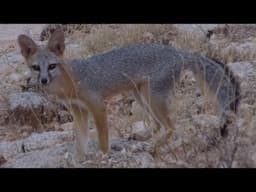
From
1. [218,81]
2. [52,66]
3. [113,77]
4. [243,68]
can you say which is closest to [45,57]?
[52,66]

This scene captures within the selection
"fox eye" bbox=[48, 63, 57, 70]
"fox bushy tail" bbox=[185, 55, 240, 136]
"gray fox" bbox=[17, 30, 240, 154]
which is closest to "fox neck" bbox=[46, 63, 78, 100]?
"gray fox" bbox=[17, 30, 240, 154]

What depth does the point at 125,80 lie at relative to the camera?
5.87 m

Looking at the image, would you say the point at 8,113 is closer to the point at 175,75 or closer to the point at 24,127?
the point at 24,127

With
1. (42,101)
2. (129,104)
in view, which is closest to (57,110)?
(42,101)

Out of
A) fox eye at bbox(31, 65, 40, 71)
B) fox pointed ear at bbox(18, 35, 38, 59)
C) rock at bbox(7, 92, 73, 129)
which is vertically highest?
fox pointed ear at bbox(18, 35, 38, 59)

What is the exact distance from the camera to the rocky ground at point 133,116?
4.96 m

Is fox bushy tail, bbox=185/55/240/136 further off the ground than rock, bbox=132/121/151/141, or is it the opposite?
fox bushy tail, bbox=185/55/240/136

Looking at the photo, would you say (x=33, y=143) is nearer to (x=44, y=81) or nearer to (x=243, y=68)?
(x=44, y=81)

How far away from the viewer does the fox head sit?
17.9 feet

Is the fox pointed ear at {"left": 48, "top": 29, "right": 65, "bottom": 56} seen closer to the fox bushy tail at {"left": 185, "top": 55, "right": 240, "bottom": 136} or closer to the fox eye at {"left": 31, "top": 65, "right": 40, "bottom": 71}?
the fox eye at {"left": 31, "top": 65, "right": 40, "bottom": 71}

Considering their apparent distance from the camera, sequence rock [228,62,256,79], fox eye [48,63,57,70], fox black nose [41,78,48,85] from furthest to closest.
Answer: rock [228,62,256,79], fox eye [48,63,57,70], fox black nose [41,78,48,85]

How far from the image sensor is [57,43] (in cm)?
566

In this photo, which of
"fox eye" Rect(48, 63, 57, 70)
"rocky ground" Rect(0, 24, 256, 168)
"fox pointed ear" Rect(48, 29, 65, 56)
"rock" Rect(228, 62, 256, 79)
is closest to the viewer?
"rocky ground" Rect(0, 24, 256, 168)

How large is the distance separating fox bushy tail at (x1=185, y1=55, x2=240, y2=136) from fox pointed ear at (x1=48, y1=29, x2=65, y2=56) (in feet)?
3.48
